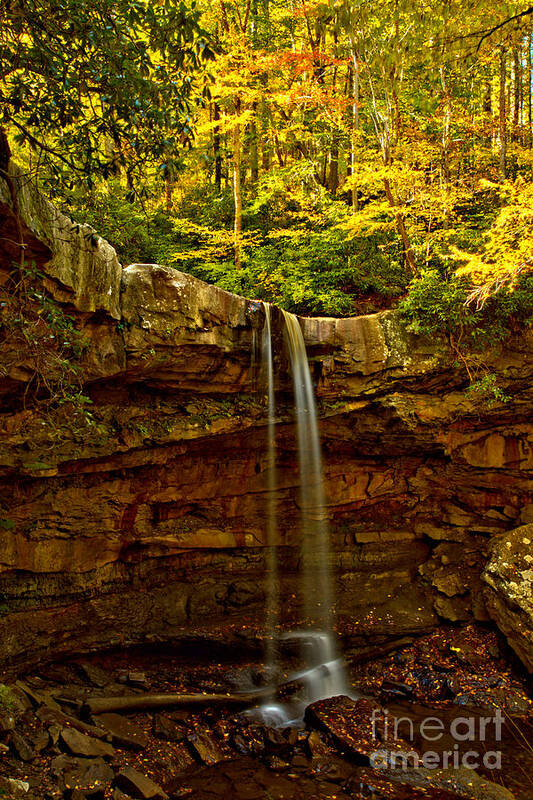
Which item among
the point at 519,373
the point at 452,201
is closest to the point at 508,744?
the point at 519,373

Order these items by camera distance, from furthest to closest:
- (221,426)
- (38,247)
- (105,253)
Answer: (221,426), (105,253), (38,247)

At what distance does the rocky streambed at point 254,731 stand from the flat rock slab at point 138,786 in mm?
15

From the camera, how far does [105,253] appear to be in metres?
6.46

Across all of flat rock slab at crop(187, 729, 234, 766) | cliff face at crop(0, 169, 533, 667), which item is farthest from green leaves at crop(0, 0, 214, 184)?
flat rock slab at crop(187, 729, 234, 766)

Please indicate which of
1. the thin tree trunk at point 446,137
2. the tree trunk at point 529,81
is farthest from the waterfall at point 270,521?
the tree trunk at point 529,81

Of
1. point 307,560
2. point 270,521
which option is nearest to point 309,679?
point 307,560

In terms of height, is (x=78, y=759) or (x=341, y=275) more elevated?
(x=341, y=275)

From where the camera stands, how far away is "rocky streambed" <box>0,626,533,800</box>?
5.65 meters

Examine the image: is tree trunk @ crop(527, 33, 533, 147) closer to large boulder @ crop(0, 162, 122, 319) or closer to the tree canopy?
the tree canopy

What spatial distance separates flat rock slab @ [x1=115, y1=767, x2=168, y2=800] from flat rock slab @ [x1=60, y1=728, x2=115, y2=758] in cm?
49

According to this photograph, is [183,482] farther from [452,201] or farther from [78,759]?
[452,201]

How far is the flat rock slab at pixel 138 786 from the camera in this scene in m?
→ 5.41

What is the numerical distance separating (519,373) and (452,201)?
12.4ft

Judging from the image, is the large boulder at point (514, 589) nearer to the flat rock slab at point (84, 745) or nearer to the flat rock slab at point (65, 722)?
the flat rock slab at point (84, 745)
